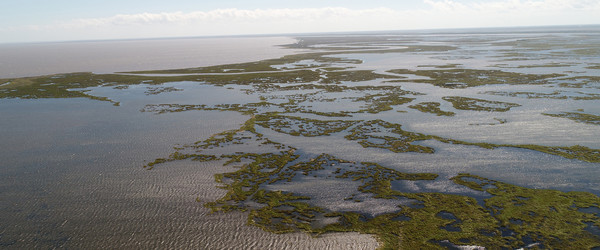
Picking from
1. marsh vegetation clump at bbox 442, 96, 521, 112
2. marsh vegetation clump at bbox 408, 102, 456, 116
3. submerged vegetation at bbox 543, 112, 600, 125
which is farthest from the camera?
marsh vegetation clump at bbox 442, 96, 521, 112

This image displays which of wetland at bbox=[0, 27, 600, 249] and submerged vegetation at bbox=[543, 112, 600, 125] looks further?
submerged vegetation at bbox=[543, 112, 600, 125]

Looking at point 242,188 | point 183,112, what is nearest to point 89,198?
point 242,188

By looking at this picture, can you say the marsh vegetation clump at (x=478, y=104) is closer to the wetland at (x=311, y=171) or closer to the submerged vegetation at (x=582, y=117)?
the wetland at (x=311, y=171)

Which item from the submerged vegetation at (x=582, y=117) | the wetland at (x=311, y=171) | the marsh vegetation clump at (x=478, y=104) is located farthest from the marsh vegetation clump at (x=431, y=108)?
the submerged vegetation at (x=582, y=117)

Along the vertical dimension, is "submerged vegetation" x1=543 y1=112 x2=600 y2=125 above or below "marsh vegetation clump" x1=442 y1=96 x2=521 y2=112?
below

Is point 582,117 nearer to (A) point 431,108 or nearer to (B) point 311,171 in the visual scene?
(A) point 431,108

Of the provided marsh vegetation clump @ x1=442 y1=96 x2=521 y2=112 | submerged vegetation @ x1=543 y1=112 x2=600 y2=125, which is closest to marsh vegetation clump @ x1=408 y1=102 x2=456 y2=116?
marsh vegetation clump @ x1=442 y1=96 x2=521 y2=112

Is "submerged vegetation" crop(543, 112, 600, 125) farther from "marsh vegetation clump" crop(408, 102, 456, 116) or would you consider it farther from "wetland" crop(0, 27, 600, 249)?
"marsh vegetation clump" crop(408, 102, 456, 116)

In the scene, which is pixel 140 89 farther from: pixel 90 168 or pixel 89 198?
pixel 89 198

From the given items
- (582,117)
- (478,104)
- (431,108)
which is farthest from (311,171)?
(582,117)

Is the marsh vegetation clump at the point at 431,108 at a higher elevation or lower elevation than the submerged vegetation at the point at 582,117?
higher

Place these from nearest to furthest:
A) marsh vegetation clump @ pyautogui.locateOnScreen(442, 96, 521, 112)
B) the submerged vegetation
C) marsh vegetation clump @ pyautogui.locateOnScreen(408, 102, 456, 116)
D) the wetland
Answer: the wetland < the submerged vegetation < marsh vegetation clump @ pyautogui.locateOnScreen(408, 102, 456, 116) < marsh vegetation clump @ pyautogui.locateOnScreen(442, 96, 521, 112)
